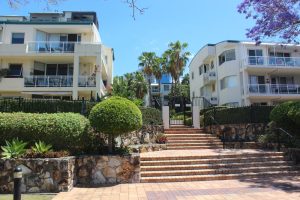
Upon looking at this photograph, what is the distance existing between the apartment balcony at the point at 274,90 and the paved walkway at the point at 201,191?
2011 centimetres

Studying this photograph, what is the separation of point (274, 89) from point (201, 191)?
24.3 m

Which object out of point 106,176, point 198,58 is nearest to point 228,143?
point 106,176

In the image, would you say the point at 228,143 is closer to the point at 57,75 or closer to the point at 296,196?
the point at 296,196

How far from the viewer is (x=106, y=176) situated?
432 inches

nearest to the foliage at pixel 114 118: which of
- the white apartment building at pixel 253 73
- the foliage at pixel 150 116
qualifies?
the foliage at pixel 150 116

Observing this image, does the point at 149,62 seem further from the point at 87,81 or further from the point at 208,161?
the point at 208,161

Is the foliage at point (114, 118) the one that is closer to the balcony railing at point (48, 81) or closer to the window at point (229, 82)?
the balcony railing at point (48, 81)

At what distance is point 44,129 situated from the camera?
424 inches

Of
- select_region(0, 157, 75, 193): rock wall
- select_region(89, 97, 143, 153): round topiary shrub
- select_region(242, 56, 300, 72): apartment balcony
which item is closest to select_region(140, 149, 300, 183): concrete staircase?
select_region(89, 97, 143, 153): round topiary shrub

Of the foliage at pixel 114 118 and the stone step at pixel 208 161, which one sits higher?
the foliage at pixel 114 118

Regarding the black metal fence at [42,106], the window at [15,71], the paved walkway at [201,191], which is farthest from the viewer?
the window at [15,71]

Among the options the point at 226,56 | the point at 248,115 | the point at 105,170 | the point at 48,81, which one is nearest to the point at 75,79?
the point at 48,81

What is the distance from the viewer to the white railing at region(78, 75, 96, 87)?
84.0 feet

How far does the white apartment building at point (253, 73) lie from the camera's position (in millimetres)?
30453
